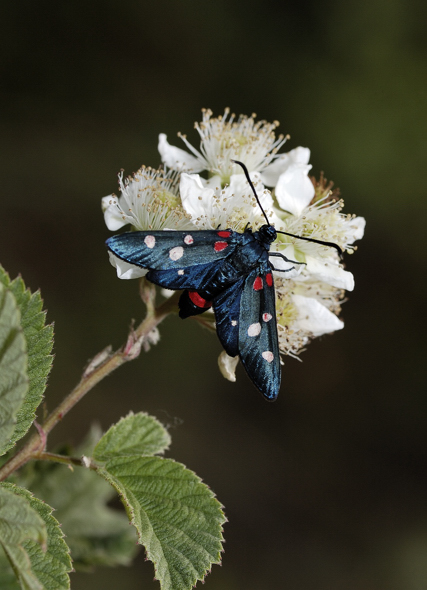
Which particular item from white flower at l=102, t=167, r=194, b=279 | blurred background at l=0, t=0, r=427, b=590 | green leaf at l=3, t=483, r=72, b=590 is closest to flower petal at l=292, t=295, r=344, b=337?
white flower at l=102, t=167, r=194, b=279

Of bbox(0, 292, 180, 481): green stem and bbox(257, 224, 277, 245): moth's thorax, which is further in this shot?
bbox(257, 224, 277, 245): moth's thorax

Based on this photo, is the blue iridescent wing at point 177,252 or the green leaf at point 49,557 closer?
the green leaf at point 49,557

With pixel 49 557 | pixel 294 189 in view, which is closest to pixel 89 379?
pixel 49 557

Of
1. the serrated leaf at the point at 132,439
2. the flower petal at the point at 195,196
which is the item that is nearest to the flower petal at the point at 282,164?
the flower petal at the point at 195,196

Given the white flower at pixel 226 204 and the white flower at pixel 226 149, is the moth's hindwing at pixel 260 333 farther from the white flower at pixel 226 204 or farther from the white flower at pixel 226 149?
the white flower at pixel 226 149

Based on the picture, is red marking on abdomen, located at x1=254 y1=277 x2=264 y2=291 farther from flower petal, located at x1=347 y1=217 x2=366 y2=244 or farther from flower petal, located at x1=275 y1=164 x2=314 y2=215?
flower petal, located at x1=347 y1=217 x2=366 y2=244
